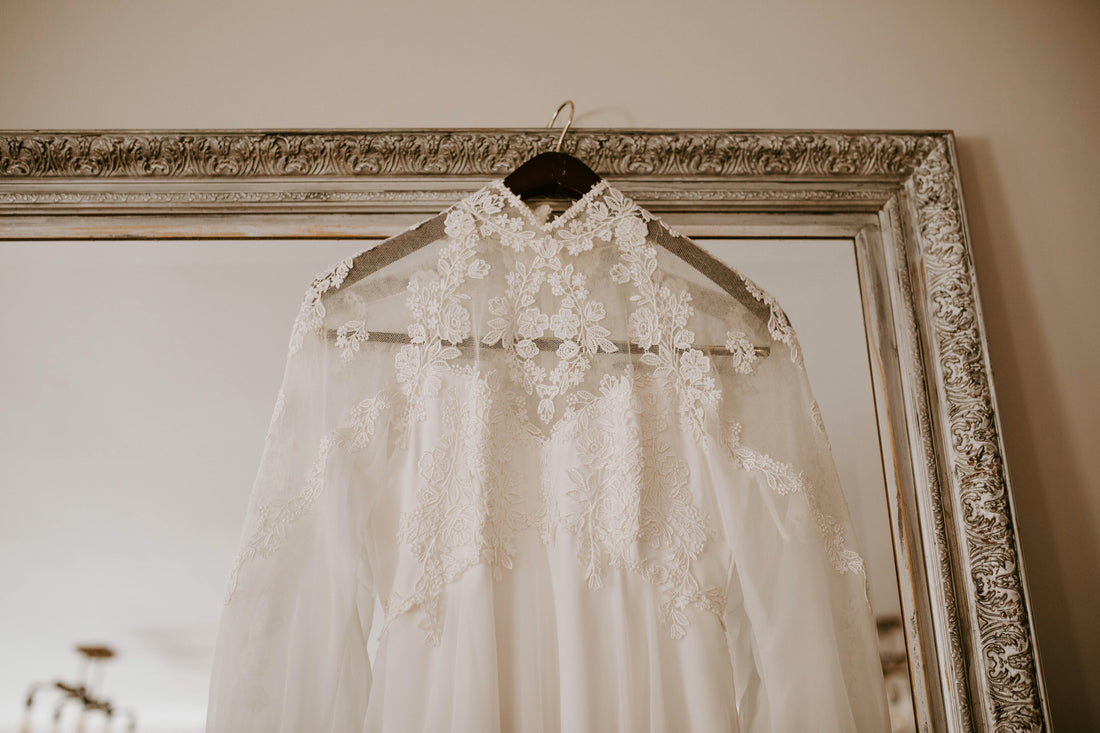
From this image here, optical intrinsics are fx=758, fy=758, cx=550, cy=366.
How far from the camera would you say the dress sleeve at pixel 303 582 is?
2.74 ft

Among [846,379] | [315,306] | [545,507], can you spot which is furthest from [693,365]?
[315,306]

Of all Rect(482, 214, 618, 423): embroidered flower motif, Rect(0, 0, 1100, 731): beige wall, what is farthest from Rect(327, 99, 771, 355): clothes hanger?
Rect(0, 0, 1100, 731): beige wall

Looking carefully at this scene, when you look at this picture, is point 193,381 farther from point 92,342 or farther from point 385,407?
point 385,407

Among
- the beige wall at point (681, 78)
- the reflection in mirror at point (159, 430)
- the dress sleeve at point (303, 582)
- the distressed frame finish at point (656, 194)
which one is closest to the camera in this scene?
the dress sleeve at point (303, 582)

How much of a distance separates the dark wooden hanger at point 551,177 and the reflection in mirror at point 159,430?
0.32m

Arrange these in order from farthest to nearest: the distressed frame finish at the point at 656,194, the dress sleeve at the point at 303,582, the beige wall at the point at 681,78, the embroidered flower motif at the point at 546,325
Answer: the beige wall at the point at 681,78
the distressed frame finish at the point at 656,194
the embroidered flower motif at the point at 546,325
the dress sleeve at the point at 303,582

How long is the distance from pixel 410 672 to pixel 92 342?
75 centimetres

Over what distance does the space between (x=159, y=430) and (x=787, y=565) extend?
2.98ft

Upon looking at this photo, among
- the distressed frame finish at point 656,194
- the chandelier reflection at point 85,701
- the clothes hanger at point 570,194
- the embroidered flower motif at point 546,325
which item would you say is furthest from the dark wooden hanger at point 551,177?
the chandelier reflection at point 85,701

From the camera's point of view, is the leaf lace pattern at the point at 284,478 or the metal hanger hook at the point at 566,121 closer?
the leaf lace pattern at the point at 284,478

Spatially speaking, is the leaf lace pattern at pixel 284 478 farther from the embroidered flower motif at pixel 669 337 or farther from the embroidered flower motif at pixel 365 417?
the embroidered flower motif at pixel 669 337

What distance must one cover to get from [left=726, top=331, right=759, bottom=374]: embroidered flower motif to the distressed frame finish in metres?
0.31

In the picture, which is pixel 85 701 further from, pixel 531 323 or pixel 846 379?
pixel 846 379

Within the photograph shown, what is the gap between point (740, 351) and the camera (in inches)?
38.8
